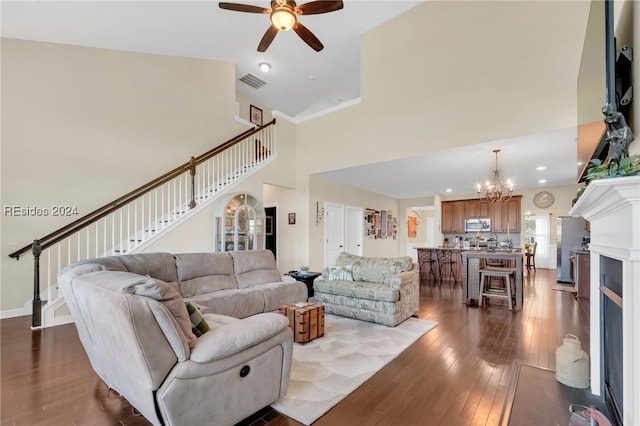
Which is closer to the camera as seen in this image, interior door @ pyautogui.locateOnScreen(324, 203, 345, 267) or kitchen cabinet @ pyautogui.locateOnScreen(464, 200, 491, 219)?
interior door @ pyautogui.locateOnScreen(324, 203, 345, 267)

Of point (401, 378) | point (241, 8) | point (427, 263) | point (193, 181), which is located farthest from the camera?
point (427, 263)

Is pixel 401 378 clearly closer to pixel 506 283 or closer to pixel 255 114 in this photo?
pixel 506 283

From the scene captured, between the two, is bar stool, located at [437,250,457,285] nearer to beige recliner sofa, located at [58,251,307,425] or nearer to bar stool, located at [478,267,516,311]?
bar stool, located at [478,267,516,311]

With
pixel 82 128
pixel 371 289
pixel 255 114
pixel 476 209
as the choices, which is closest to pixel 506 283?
pixel 371 289

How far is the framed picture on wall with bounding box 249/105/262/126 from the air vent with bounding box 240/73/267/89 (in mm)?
701

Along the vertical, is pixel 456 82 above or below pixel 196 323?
above

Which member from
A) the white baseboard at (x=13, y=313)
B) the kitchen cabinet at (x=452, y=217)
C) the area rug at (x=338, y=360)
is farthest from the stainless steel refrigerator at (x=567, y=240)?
the white baseboard at (x=13, y=313)

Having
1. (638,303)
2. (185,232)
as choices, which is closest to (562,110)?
(638,303)

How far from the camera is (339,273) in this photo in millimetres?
4703

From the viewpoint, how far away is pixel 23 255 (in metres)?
4.22

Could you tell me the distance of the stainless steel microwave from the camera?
885cm

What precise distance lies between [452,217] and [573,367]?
25.8 ft

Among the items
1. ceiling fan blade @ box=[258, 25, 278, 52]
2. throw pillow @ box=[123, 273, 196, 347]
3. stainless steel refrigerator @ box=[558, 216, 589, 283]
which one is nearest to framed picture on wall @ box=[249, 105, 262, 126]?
ceiling fan blade @ box=[258, 25, 278, 52]

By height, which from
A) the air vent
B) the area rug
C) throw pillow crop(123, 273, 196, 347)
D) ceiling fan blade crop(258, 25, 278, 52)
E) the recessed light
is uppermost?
the recessed light
